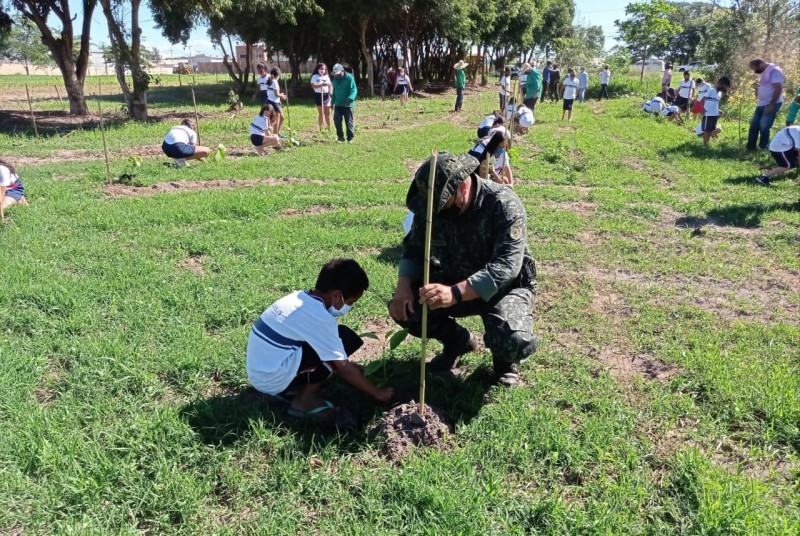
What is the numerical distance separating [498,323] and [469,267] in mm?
401

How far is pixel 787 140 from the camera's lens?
29.2 feet

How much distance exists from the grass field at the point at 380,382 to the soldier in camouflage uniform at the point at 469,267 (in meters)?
0.31

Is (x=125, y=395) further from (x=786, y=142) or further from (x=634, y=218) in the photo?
(x=786, y=142)

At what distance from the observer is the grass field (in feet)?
8.00

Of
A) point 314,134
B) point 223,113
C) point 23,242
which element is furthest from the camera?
point 223,113

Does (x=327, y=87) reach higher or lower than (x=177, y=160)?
higher

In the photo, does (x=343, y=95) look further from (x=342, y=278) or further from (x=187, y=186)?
(x=342, y=278)

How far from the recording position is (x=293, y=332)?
2844mm

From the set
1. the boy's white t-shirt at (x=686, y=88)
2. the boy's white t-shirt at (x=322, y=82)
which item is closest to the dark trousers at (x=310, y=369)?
the boy's white t-shirt at (x=322, y=82)

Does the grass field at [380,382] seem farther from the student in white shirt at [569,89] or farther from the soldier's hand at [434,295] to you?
the student in white shirt at [569,89]

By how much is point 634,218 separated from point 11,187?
7661 millimetres

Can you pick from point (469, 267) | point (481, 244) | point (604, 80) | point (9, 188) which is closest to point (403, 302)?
point (469, 267)

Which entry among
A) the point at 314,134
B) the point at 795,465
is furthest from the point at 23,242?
the point at 314,134

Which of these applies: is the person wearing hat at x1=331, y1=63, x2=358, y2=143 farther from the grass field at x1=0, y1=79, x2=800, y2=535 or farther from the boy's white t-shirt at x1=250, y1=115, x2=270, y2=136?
the grass field at x1=0, y1=79, x2=800, y2=535
